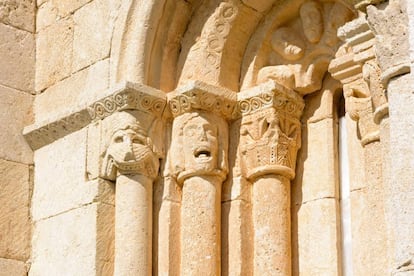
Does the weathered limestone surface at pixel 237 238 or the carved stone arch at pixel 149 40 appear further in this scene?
the carved stone arch at pixel 149 40

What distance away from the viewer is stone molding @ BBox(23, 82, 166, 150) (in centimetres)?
644

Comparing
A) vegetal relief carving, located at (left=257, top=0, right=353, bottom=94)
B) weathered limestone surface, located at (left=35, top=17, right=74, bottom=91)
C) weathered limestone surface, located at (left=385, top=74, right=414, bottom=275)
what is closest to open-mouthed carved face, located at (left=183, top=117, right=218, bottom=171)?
vegetal relief carving, located at (left=257, top=0, right=353, bottom=94)

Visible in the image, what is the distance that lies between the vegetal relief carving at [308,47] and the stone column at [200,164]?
0.33 m

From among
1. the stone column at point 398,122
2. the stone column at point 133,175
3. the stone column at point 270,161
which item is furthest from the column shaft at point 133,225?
the stone column at point 398,122

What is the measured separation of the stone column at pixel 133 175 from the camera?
627cm

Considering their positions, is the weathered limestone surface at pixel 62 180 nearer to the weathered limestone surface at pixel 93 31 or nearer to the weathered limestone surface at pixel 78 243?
the weathered limestone surface at pixel 78 243

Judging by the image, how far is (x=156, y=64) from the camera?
664cm

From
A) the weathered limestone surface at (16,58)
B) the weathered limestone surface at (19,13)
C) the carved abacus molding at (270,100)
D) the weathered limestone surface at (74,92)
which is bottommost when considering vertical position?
the carved abacus molding at (270,100)

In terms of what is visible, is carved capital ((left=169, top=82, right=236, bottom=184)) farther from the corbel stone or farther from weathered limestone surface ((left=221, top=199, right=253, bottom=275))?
the corbel stone

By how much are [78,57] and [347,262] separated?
2087 millimetres

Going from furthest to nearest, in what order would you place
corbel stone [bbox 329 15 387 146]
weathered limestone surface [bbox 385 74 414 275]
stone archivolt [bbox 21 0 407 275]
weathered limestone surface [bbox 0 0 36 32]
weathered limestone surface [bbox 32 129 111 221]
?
weathered limestone surface [bbox 0 0 36 32] → weathered limestone surface [bbox 32 129 111 221] → stone archivolt [bbox 21 0 407 275] → corbel stone [bbox 329 15 387 146] → weathered limestone surface [bbox 385 74 414 275]

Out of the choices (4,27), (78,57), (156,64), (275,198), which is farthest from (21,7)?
(275,198)

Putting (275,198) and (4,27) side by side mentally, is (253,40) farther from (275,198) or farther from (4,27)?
(4,27)

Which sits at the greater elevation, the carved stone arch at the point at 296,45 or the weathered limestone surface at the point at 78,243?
the carved stone arch at the point at 296,45
